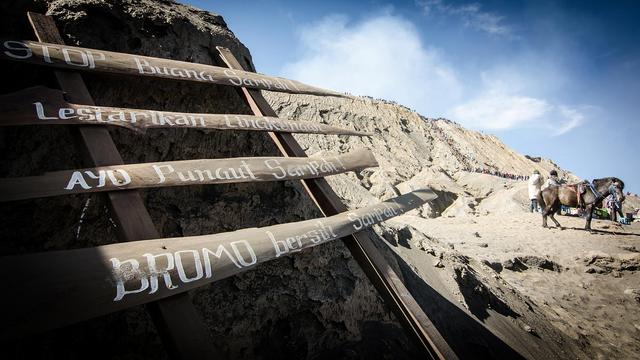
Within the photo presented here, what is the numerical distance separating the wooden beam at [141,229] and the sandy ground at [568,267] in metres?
3.16

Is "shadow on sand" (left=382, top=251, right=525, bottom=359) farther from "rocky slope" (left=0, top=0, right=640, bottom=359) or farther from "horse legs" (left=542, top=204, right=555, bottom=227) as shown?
"horse legs" (left=542, top=204, right=555, bottom=227)

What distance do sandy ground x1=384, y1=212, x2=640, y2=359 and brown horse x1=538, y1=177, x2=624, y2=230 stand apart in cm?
71

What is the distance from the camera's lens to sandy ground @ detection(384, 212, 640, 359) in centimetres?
430

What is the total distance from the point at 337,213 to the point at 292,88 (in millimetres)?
1292

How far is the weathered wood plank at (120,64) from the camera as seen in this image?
1661mm

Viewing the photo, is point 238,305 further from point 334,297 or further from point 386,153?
point 386,153

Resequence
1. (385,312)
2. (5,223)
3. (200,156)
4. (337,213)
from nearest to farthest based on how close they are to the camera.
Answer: (5,223)
(337,213)
(200,156)
(385,312)

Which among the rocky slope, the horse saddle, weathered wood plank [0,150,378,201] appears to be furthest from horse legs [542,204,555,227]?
weathered wood plank [0,150,378,201]

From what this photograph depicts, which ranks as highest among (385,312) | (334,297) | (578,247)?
(334,297)

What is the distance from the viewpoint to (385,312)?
117 inches

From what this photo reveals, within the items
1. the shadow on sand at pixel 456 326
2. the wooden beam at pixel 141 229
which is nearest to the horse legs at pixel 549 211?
the shadow on sand at pixel 456 326

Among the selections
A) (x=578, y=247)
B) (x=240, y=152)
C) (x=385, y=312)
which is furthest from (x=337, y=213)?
(x=578, y=247)

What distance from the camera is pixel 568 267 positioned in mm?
6953

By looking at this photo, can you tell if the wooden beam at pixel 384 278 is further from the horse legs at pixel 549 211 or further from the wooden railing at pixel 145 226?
the horse legs at pixel 549 211
